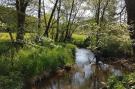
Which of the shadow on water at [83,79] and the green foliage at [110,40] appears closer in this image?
the shadow on water at [83,79]

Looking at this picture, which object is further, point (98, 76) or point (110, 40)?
point (110, 40)

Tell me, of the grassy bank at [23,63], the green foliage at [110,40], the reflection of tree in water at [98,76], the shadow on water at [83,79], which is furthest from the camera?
the green foliage at [110,40]

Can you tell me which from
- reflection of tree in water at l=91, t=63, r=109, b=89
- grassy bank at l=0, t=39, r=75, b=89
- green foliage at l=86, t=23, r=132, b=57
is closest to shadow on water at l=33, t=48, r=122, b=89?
reflection of tree in water at l=91, t=63, r=109, b=89

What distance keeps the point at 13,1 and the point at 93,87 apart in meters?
9.66

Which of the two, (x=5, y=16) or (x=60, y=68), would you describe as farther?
(x=60, y=68)

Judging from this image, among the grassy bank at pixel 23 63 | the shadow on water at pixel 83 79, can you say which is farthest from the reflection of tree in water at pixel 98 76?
the grassy bank at pixel 23 63

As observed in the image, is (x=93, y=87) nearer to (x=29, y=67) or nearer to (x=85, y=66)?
(x=29, y=67)

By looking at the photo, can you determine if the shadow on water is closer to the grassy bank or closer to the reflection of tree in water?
the reflection of tree in water

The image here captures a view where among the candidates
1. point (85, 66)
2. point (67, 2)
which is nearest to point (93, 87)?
point (85, 66)

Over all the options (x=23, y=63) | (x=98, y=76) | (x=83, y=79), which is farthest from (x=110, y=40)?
(x=23, y=63)

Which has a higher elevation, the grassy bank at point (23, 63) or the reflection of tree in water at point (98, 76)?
the grassy bank at point (23, 63)

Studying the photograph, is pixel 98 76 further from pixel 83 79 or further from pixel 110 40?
pixel 110 40

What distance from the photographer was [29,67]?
16.4 m

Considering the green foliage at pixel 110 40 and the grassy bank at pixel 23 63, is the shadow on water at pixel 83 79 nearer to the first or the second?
the grassy bank at pixel 23 63
